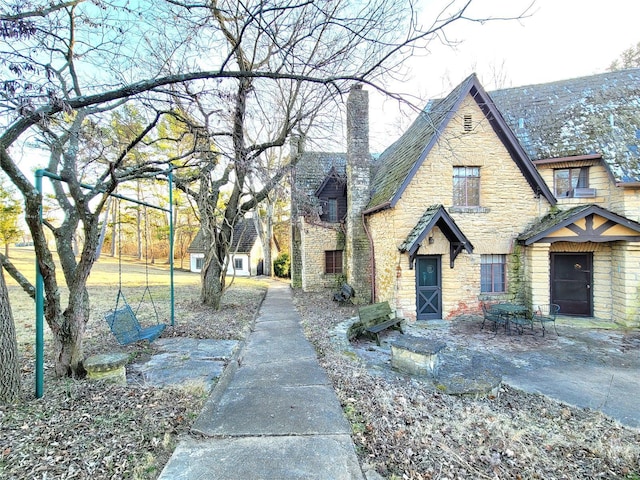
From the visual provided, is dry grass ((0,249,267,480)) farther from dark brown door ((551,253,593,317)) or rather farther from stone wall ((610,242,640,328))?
stone wall ((610,242,640,328))

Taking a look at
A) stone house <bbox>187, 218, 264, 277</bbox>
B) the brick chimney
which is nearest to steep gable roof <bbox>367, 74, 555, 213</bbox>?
the brick chimney

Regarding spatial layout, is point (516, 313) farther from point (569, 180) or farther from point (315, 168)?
point (315, 168)

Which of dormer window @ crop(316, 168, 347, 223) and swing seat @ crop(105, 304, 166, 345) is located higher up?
dormer window @ crop(316, 168, 347, 223)

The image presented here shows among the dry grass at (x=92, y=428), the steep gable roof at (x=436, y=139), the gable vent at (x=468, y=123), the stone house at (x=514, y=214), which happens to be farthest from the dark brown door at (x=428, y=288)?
the dry grass at (x=92, y=428)

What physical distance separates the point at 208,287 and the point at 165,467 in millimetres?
9893

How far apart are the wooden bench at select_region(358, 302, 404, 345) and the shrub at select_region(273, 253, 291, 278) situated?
19744 mm

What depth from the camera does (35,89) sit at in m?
4.38

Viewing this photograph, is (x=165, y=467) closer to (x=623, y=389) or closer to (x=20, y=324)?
(x=623, y=389)

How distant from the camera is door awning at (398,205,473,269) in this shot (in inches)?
408

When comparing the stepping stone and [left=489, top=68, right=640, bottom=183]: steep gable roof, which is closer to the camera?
the stepping stone

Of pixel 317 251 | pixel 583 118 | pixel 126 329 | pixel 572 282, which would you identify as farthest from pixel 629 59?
pixel 126 329

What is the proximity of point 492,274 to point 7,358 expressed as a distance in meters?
12.8

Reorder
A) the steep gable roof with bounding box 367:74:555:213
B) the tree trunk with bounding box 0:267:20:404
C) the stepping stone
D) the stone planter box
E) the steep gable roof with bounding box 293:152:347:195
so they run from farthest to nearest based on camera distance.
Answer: the steep gable roof with bounding box 293:152:347:195 < the steep gable roof with bounding box 367:74:555:213 < the stone planter box < the stepping stone < the tree trunk with bounding box 0:267:20:404

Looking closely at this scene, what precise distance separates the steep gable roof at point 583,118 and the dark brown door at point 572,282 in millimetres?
3016
